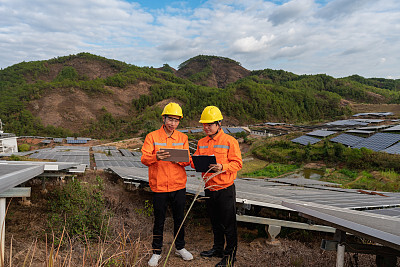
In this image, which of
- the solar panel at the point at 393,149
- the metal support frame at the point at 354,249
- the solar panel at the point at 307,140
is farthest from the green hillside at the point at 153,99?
the metal support frame at the point at 354,249

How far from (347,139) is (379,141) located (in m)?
2.84

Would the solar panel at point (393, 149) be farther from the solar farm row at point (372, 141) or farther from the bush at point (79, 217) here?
the bush at point (79, 217)

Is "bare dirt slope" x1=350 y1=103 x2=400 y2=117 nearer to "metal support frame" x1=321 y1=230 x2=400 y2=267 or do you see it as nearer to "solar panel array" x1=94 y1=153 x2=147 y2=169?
"solar panel array" x1=94 y1=153 x2=147 y2=169

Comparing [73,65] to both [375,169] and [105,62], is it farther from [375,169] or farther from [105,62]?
[375,169]

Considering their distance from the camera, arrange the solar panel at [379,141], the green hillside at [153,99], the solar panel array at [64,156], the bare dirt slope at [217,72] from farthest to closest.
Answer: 1. the bare dirt slope at [217,72]
2. the green hillside at [153,99]
3. the solar panel at [379,141]
4. the solar panel array at [64,156]

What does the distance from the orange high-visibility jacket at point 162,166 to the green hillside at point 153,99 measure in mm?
32890

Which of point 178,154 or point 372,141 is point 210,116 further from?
point 372,141

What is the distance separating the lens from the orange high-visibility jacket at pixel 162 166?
10.2ft

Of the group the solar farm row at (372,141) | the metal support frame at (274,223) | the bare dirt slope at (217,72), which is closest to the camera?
the metal support frame at (274,223)

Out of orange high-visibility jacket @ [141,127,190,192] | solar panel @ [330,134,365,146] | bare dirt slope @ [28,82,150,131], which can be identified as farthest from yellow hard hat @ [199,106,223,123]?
bare dirt slope @ [28,82,150,131]

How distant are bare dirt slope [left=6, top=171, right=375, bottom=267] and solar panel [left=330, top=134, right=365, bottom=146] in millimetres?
19302

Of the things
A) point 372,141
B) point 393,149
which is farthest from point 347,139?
point 393,149

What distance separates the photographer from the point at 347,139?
21.9m

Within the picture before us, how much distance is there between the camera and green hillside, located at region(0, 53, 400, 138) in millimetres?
42750
